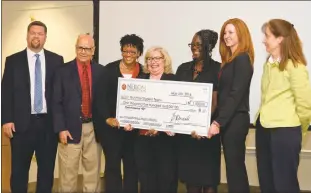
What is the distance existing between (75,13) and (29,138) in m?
1.64

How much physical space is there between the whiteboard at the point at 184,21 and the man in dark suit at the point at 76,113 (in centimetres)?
90

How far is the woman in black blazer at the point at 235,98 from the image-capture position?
101 inches

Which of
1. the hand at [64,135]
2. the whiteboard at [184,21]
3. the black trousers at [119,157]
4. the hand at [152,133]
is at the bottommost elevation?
the black trousers at [119,157]

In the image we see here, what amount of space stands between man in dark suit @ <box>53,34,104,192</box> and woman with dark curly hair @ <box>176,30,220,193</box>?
0.75m

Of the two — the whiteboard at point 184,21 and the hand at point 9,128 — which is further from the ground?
the whiteboard at point 184,21

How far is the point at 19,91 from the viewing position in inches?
120

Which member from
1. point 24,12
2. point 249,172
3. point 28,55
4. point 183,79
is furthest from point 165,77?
point 24,12

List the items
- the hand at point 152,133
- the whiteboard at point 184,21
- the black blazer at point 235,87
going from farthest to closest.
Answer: the whiteboard at point 184,21 → the hand at point 152,133 → the black blazer at point 235,87

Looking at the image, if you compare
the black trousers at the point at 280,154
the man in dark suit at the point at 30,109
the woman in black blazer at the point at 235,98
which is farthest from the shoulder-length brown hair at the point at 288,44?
the man in dark suit at the point at 30,109

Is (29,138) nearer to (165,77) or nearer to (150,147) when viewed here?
(150,147)

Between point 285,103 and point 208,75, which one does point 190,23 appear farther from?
point 285,103

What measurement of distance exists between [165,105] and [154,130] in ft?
0.67

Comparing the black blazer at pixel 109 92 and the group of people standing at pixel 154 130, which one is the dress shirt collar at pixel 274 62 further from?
the black blazer at pixel 109 92

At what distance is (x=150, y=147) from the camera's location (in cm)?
288
